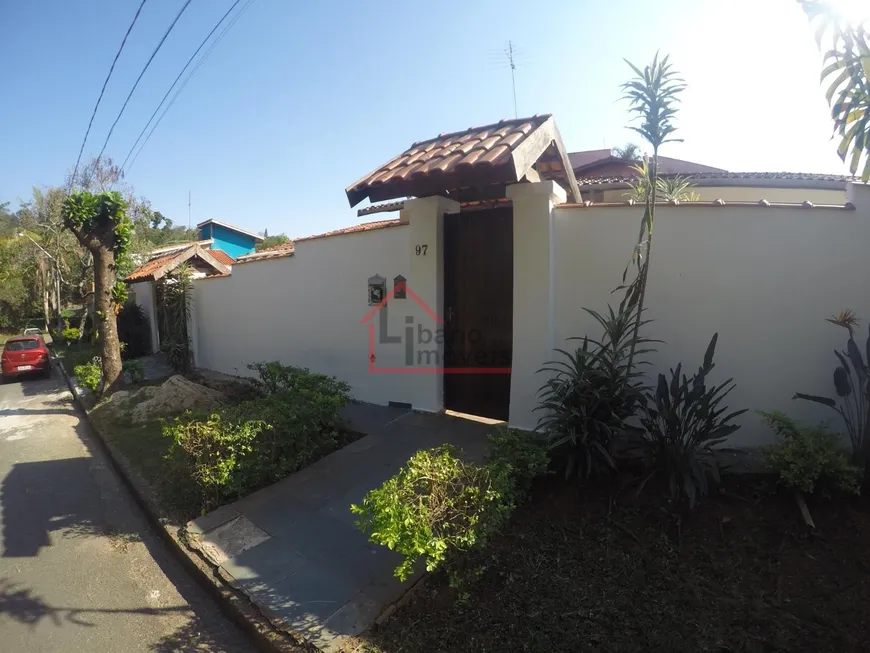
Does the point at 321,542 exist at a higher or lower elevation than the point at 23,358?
→ lower

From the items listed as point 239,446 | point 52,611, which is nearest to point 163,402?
point 239,446

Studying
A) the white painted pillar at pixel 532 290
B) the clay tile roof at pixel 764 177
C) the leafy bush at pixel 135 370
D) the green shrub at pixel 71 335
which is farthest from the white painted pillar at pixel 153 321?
the white painted pillar at pixel 532 290

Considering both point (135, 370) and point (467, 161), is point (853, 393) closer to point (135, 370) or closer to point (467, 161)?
point (467, 161)

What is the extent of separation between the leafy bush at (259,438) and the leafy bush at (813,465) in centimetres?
392

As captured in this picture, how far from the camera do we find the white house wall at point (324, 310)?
6.43 meters

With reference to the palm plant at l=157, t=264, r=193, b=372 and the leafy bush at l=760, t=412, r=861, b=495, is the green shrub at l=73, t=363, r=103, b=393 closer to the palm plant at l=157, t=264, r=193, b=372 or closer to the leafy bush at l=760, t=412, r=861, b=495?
the palm plant at l=157, t=264, r=193, b=372

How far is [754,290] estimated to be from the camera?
13.5 ft

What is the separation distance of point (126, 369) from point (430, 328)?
27.6 feet

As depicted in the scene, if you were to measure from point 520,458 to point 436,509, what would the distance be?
90cm

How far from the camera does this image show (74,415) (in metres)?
9.13

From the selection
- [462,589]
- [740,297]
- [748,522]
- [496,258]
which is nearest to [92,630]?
[462,589]

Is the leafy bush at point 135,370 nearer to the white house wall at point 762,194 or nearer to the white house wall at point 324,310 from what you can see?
the white house wall at point 324,310

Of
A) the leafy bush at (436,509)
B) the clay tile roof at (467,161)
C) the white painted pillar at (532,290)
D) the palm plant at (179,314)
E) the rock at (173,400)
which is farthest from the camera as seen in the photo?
the palm plant at (179,314)

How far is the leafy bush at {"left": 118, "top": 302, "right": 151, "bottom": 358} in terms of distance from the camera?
15.4m
